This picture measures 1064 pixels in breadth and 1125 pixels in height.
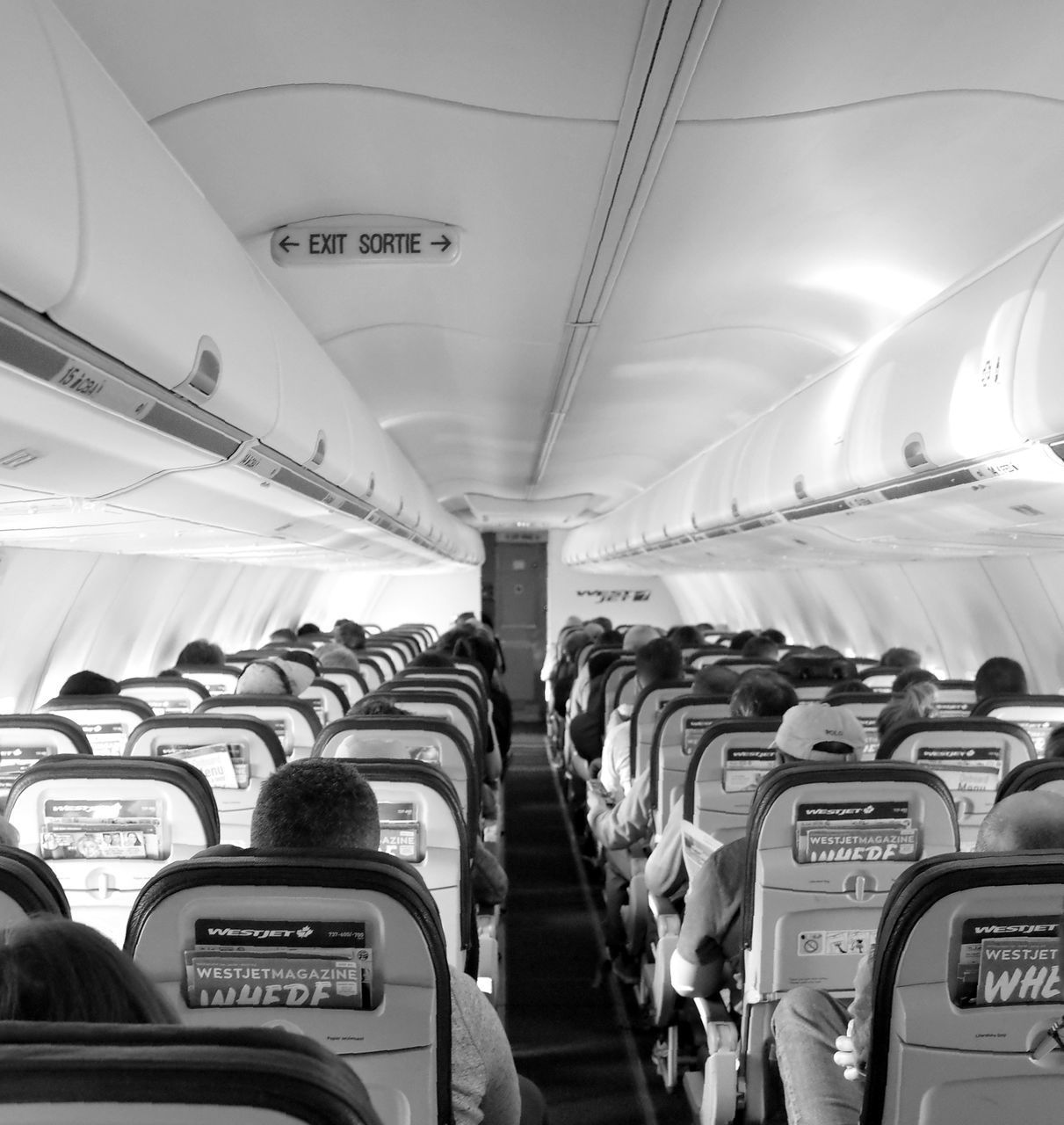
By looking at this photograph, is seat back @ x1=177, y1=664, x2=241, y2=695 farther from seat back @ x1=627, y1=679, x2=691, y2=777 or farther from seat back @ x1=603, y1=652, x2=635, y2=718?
seat back @ x1=627, y1=679, x2=691, y2=777

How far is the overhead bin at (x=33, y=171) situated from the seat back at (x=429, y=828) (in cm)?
205

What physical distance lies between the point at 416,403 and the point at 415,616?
56.1 ft

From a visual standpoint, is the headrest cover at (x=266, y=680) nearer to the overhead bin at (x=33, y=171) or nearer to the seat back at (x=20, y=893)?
the seat back at (x=20, y=893)

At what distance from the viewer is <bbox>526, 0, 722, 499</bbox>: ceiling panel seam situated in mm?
2570

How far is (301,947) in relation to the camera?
2.34m

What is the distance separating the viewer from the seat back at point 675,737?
591 cm

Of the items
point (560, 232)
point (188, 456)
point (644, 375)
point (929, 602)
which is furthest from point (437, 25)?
point (929, 602)

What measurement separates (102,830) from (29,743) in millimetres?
1481

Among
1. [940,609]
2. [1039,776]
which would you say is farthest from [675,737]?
[940,609]

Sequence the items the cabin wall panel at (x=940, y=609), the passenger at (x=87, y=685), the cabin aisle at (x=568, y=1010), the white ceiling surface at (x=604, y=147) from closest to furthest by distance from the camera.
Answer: the white ceiling surface at (x=604, y=147) → the cabin aisle at (x=568, y=1010) → the passenger at (x=87, y=685) → the cabin wall panel at (x=940, y=609)

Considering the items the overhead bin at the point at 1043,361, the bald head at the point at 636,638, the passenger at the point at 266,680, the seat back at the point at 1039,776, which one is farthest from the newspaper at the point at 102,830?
the bald head at the point at 636,638

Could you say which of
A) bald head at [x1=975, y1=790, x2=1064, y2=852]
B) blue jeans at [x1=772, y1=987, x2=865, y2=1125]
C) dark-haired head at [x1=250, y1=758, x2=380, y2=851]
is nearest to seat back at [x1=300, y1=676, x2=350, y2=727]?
dark-haired head at [x1=250, y1=758, x2=380, y2=851]

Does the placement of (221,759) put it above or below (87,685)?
below

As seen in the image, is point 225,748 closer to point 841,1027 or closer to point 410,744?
point 410,744
